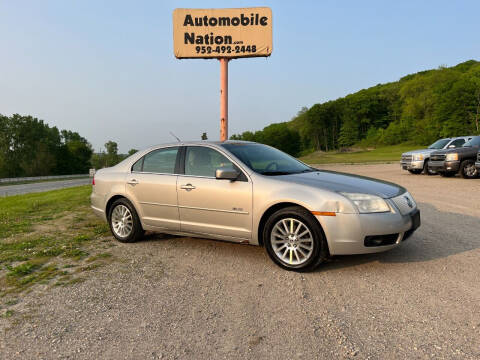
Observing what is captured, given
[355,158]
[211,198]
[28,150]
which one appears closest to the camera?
[211,198]

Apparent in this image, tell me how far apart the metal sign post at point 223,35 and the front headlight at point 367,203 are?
1288 centimetres

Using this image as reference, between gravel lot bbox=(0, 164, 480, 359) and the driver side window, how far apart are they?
119 centimetres

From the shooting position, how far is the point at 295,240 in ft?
13.6

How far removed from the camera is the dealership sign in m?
16.7

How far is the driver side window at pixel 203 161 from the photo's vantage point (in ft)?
15.9

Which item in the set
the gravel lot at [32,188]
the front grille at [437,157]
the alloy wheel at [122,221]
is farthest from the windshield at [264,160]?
the gravel lot at [32,188]

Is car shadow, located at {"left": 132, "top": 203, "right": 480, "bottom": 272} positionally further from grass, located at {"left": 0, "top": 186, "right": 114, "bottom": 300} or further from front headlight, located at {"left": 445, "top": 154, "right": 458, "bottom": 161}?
front headlight, located at {"left": 445, "top": 154, "right": 458, "bottom": 161}

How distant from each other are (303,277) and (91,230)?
432cm

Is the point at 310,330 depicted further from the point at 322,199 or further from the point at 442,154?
the point at 442,154

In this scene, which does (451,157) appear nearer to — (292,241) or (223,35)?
(223,35)

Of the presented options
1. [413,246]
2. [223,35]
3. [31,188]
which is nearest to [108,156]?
[31,188]

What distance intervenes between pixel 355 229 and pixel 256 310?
1.46 metres

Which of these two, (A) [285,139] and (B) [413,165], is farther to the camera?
(A) [285,139]

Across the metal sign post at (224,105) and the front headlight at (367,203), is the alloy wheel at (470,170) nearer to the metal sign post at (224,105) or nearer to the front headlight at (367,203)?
the metal sign post at (224,105)
